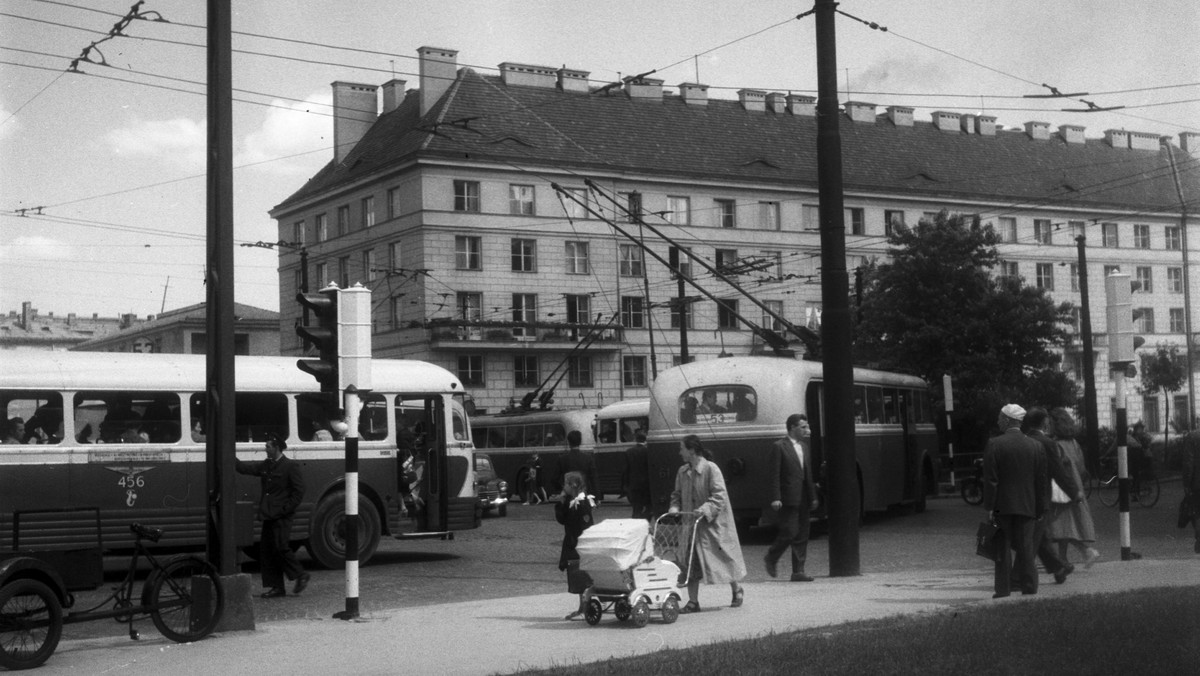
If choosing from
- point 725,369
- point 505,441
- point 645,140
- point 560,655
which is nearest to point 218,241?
point 560,655

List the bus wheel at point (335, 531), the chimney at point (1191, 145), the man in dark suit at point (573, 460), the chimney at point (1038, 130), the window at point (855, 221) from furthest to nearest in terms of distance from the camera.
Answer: the chimney at point (1038, 130) < the window at point (855, 221) < the chimney at point (1191, 145) < the man in dark suit at point (573, 460) < the bus wheel at point (335, 531)

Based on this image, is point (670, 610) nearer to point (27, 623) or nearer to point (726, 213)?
point (27, 623)

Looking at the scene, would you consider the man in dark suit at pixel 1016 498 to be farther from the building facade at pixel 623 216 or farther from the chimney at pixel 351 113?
the chimney at pixel 351 113

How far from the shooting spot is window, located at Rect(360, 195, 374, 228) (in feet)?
206

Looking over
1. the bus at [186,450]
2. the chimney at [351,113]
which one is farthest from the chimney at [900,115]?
the bus at [186,450]

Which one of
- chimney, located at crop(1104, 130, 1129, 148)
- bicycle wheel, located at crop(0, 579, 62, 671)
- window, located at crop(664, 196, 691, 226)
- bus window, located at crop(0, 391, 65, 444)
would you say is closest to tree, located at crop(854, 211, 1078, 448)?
window, located at crop(664, 196, 691, 226)

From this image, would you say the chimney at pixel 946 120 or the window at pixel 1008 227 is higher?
the chimney at pixel 946 120

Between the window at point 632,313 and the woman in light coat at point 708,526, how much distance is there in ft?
158

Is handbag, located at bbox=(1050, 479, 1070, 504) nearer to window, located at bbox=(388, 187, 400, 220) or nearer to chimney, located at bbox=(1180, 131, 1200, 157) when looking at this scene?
window, located at bbox=(388, 187, 400, 220)

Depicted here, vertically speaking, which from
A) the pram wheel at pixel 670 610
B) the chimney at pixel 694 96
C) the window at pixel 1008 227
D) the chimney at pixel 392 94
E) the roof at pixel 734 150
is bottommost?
the pram wheel at pixel 670 610

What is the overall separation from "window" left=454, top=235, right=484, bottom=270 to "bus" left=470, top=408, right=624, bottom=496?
13.5 m

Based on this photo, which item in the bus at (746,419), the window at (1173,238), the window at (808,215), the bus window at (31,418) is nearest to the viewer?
the bus window at (31,418)

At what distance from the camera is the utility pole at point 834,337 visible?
1692 cm

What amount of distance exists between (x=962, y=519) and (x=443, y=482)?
12.2m
